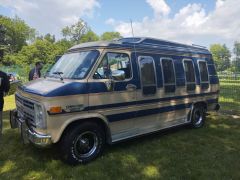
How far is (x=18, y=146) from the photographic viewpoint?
6586 millimetres

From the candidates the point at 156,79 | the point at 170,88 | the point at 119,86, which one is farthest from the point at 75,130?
the point at 170,88

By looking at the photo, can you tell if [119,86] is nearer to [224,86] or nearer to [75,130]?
[75,130]

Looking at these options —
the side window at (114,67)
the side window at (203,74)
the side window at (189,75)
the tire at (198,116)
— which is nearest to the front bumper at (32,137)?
the side window at (114,67)

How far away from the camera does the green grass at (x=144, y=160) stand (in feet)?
16.7

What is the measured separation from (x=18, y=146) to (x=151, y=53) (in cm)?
415

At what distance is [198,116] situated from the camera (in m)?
8.76

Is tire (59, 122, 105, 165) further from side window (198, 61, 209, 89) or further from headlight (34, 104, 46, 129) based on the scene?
side window (198, 61, 209, 89)

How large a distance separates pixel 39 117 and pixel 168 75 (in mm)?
3825

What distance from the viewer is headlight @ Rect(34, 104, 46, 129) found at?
495 cm

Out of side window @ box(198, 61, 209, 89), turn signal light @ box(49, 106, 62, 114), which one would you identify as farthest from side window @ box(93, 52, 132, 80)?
side window @ box(198, 61, 209, 89)

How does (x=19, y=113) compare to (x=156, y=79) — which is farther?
(x=156, y=79)

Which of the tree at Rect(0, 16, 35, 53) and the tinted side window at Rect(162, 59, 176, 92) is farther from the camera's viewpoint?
the tree at Rect(0, 16, 35, 53)

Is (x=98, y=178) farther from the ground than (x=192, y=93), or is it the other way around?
(x=192, y=93)

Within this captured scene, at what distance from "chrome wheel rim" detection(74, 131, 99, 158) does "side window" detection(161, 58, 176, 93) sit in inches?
102
